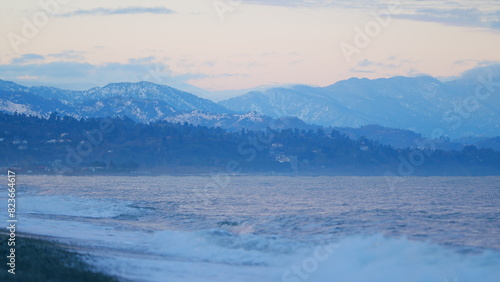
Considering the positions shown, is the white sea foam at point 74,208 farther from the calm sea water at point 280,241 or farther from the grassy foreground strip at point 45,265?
the grassy foreground strip at point 45,265

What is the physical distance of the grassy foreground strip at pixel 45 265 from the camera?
2431 cm

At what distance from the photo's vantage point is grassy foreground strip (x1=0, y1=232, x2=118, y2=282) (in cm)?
2431

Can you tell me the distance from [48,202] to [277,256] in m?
39.7

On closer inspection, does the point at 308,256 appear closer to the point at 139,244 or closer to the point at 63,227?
the point at 139,244

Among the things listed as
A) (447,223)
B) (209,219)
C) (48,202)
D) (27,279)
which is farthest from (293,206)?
(27,279)

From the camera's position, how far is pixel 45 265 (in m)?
26.4
